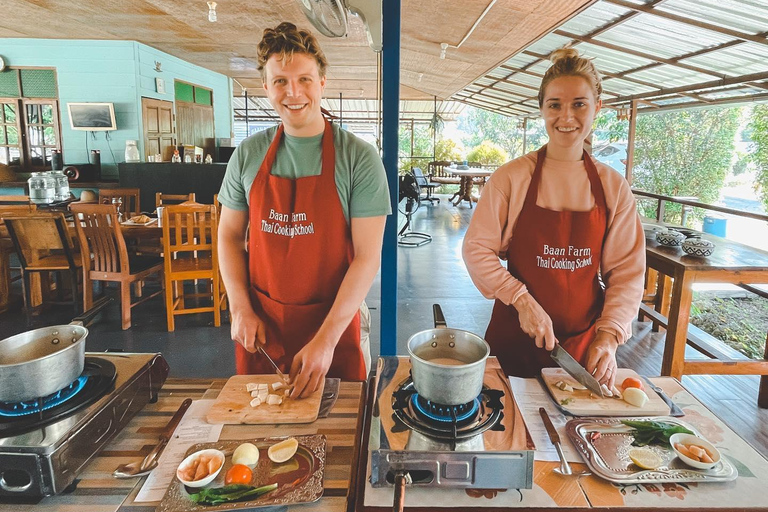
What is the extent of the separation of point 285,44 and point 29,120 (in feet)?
26.8

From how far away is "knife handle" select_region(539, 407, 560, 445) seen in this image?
950 millimetres

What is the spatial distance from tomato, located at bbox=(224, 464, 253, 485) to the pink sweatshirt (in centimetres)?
86

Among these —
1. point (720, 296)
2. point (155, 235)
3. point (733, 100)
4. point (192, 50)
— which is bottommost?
point (720, 296)

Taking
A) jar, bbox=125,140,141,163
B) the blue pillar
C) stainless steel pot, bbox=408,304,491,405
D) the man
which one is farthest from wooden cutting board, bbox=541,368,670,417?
jar, bbox=125,140,141,163

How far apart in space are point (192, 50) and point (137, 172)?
7.20ft

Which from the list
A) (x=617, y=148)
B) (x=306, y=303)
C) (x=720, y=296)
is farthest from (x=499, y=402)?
(x=617, y=148)

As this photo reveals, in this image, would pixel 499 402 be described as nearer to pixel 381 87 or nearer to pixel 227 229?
pixel 227 229

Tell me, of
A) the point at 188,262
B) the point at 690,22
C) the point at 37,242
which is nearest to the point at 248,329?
the point at 188,262

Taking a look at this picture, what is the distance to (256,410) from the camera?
1.05m

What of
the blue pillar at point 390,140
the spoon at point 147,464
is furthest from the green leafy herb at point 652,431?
the blue pillar at point 390,140

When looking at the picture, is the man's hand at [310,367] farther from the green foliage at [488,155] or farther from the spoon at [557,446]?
the green foliage at [488,155]

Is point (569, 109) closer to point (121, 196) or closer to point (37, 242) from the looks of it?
point (37, 242)

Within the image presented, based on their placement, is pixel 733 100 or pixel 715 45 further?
pixel 733 100

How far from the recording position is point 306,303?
147 cm
